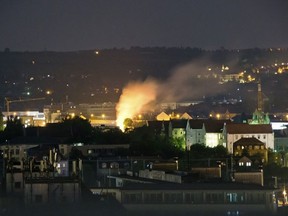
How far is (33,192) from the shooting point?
20906mm

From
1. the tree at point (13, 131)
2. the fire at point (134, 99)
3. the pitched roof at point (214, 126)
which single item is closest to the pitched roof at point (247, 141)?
the pitched roof at point (214, 126)

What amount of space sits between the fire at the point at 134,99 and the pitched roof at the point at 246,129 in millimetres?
9704

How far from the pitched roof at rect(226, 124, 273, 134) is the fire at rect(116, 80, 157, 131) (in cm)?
970

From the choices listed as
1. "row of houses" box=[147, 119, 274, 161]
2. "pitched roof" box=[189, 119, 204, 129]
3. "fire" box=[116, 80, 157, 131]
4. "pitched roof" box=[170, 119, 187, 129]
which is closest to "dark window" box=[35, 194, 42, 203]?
"row of houses" box=[147, 119, 274, 161]

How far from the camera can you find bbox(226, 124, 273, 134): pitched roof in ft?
160

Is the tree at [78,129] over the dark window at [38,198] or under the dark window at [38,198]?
over

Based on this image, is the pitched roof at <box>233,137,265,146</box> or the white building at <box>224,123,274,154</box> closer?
the pitched roof at <box>233,137,265,146</box>

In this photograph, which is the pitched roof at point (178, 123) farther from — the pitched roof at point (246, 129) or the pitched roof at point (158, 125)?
the pitched roof at point (246, 129)

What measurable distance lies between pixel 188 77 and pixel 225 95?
1143 cm

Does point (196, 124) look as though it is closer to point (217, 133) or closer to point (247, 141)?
point (217, 133)

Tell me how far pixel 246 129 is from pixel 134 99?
31.9 meters

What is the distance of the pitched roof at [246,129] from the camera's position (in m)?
48.9

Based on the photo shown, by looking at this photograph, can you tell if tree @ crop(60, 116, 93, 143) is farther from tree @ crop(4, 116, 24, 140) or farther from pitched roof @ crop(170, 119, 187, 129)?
pitched roof @ crop(170, 119, 187, 129)

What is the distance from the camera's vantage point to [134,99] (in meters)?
81.2
